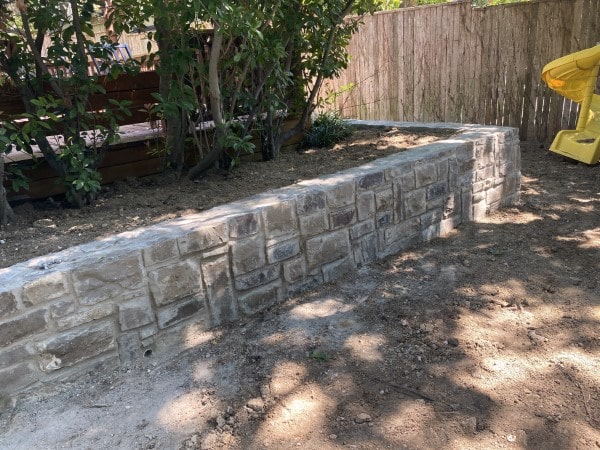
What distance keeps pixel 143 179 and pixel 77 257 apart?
1.79m

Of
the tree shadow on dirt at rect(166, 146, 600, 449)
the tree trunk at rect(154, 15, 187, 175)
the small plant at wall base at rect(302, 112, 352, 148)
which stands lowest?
the tree shadow on dirt at rect(166, 146, 600, 449)

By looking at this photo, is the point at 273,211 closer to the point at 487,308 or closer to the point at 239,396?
the point at 239,396

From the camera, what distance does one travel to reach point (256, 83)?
15.2 feet

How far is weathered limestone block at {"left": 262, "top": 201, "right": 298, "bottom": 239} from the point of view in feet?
10.7

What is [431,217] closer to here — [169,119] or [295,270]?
[295,270]

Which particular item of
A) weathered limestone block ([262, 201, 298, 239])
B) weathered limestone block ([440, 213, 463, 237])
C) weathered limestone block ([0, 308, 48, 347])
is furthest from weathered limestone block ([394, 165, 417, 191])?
weathered limestone block ([0, 308, 48, 347])

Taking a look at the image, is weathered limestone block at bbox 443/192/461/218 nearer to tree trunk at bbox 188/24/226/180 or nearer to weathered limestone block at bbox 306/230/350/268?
weathered limestone block at bbox 306/230/350/268

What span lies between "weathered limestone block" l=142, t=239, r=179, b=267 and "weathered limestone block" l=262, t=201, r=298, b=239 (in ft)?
2.02

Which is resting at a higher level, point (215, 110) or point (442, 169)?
point (215, 110)

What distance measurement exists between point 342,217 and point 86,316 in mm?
1753

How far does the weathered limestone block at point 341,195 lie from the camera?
3586 mm

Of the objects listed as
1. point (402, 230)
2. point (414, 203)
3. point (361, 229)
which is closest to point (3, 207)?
point (361, 229)

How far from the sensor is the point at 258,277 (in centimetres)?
328

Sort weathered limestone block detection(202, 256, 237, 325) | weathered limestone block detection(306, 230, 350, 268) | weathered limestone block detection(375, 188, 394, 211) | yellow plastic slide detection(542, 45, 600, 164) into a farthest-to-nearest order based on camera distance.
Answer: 1. yellow plastic slide detection(542, 45, 600, 164)
2. weathered limestone block detection(375, 188, 394, 211)
3. weathered limestone block detection(306, 230, 350, 268)
4. weathered limestone block detection(202, 256, 237, 325)
